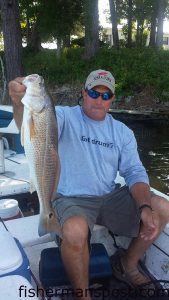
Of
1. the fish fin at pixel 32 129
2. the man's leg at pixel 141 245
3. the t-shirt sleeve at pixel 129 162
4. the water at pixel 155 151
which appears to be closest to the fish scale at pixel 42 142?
the fish fin at pixel 32 129

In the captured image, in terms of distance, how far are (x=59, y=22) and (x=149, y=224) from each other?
20147 mm

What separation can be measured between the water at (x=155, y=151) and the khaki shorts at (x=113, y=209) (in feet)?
18.1

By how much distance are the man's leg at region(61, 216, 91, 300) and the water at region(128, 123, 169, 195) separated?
603 centimetres

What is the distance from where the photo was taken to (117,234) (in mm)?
3010

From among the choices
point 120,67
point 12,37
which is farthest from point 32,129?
point 120,67

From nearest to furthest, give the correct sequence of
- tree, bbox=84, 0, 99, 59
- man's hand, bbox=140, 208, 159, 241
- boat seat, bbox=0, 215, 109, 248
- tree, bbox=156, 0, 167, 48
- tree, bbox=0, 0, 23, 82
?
man's hand, bbox=140, 208, 159, 241
boat seat, bbox=0, 215, 109, 248
tree, bbox=0, 0, 23, 82
tree, bbox=84, 0, 99, 59
tree, bbox=156, 0, 167, 48

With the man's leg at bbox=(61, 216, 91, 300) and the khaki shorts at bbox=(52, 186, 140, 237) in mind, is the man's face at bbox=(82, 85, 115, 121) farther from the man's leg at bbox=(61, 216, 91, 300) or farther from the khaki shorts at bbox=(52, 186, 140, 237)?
the man's leg at bbox=(61, 216, 91, 300)


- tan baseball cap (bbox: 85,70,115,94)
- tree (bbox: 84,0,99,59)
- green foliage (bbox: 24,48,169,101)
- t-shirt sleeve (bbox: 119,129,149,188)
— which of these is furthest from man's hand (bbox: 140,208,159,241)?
tree (bbox: 84,0,99,59)

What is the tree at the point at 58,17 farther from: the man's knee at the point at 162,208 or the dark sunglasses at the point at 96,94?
the man's knee at the point at 162,208

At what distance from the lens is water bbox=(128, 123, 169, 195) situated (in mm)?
9180

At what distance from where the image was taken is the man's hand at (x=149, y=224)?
2777 millimetres

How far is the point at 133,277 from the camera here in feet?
9.73

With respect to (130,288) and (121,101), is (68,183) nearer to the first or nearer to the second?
(130,288)

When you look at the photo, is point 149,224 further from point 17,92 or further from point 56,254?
point 17,92
